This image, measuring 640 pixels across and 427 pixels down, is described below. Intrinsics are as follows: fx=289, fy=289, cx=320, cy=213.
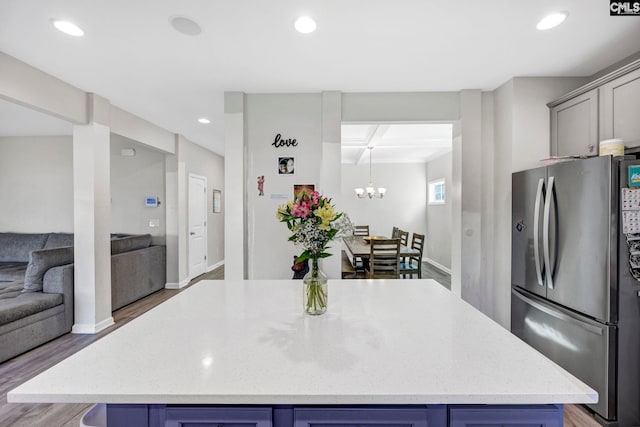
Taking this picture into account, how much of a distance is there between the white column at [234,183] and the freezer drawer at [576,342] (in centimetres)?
275

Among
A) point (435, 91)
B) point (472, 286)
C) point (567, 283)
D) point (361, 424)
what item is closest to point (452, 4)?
point (435, 91)

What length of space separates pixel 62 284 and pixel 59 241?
182 centimetres

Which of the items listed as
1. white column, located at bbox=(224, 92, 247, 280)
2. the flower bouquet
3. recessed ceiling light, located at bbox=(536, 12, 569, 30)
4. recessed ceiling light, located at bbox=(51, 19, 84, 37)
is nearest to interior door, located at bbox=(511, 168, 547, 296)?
recessed ceiling light, located at bbox=(536, 12, 569, 30)

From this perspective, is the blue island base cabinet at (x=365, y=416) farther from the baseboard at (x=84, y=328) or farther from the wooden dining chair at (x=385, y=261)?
the baseboard at (x=84, y=328)

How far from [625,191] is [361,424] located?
2.16 metres

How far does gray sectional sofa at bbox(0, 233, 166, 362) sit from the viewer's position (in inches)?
106

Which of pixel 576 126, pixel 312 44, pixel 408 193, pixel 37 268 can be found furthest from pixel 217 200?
pixel 576 126

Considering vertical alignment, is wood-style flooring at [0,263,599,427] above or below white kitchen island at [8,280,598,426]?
below

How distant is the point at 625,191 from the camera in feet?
5.90

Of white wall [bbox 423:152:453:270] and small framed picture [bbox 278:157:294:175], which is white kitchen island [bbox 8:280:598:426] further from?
white wall [bbox 423:152:453:270]

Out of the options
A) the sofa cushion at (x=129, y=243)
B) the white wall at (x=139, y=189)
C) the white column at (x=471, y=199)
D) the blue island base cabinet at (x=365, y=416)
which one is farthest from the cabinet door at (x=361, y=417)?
the white wall at (x=139, y=189)

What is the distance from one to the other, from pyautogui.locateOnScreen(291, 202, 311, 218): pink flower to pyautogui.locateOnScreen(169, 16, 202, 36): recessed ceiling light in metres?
1.66

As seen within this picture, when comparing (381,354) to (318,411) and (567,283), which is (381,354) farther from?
(567,283)

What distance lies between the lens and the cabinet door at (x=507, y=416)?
2.81 ft
